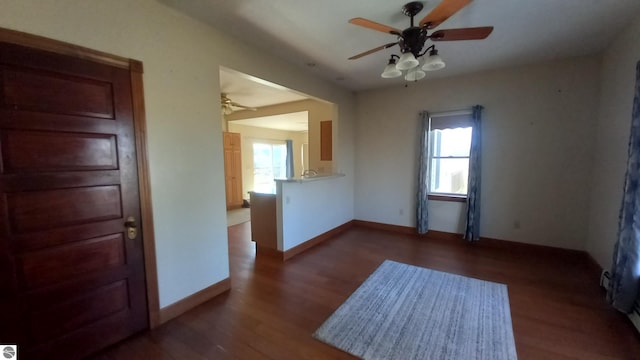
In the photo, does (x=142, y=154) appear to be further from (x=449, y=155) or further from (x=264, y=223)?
(x=449, y=155)

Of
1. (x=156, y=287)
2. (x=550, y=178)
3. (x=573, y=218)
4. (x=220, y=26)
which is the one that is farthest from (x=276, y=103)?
(x=573, y=218)

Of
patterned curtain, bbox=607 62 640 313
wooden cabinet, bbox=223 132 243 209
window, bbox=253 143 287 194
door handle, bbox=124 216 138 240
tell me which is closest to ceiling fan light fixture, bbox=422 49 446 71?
patterned curtain, bbox=607 62 640 313

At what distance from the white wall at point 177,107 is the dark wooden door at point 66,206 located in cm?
19

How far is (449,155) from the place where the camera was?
4254mm

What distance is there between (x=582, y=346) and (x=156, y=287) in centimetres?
332

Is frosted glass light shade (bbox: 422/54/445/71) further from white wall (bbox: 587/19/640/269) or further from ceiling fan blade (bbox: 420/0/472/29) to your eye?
white wall (bbox: 587/19/640/269)

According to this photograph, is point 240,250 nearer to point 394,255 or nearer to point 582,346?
point 394,255

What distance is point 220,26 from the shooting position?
7.88 ft

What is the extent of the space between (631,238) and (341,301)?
244cm

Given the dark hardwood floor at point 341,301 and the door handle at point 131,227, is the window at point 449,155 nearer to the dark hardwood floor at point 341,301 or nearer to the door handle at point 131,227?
the dark hardwood floor at point 341,301

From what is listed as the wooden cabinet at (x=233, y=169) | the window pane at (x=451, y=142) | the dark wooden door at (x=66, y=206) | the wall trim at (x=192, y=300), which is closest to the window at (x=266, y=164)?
the wooden cabinet at (x=233, y=169)

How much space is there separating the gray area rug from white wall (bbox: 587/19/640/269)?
4.61ft

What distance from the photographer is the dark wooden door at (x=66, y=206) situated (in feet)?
4.80

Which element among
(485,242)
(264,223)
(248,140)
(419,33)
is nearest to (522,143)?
(485,242)
